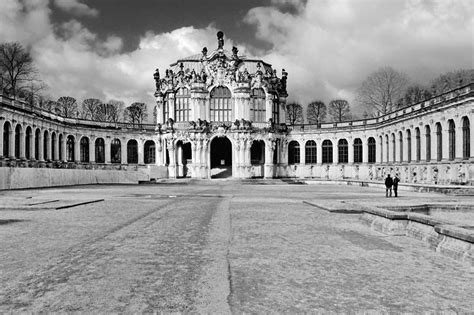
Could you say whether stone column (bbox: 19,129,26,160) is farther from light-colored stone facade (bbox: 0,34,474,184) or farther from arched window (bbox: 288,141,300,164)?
arched window (bbox: 288,141,300,164)

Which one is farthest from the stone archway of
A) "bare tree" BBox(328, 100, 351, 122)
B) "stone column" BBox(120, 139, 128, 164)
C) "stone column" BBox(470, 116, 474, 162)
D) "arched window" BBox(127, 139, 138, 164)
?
"stone column" BBox(470, 116, 474, 162)

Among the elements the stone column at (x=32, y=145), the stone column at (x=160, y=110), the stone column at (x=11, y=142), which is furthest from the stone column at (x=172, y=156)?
the stone column at (x=11, y=142)

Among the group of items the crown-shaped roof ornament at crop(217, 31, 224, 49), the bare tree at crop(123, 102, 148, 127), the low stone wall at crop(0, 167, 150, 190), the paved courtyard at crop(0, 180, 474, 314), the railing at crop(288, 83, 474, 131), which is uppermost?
the crown-shaped roof ornament at crop(217, 31, 224, 49)

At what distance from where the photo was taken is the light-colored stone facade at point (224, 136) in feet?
231

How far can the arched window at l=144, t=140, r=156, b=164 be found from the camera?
7888 cm

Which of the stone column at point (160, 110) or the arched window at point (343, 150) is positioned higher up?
the stone column at point (160, 110)

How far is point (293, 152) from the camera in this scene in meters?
78.2

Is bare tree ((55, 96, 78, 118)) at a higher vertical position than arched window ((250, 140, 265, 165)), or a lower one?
higher

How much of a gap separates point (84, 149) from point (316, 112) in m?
45.6

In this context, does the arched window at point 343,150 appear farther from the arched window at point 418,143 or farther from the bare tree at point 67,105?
the bare tree at point 67,105

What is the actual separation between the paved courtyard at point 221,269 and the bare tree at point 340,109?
78656mm

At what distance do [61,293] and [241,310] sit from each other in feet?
9.84

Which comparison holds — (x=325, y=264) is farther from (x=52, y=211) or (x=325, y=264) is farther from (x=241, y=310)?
(x=52, y=211)

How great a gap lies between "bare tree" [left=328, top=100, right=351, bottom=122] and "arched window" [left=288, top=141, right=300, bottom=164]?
59.3 feet
